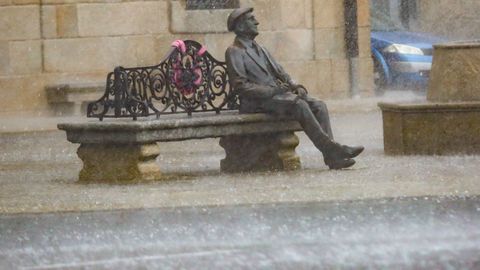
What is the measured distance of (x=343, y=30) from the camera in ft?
82.3

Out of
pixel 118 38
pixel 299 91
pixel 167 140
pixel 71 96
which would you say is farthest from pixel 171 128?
pixel 118 38

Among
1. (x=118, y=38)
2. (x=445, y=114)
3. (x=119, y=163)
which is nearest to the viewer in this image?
(x=119, y=163)

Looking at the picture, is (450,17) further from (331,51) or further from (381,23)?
(331,51)

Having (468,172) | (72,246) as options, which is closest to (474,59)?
(468,172)

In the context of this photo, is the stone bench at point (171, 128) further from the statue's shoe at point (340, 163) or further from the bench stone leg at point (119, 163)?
the statue's shoe at point (340, 163)

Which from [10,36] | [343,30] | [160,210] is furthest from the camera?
[343,30]

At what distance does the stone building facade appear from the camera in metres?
23.5

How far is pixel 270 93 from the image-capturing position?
48.0 ft

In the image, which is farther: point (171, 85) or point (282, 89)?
point (171, 85)

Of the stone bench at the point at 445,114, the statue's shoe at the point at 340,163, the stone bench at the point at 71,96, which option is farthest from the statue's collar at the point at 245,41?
the stone bench at the point at 71,96

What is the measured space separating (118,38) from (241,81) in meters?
9.33

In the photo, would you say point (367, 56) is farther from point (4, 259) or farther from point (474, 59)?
point (4, 259)

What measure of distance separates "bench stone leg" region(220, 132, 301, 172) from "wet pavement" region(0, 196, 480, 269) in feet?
10.5

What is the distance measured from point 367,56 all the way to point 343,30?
0.74 meters
